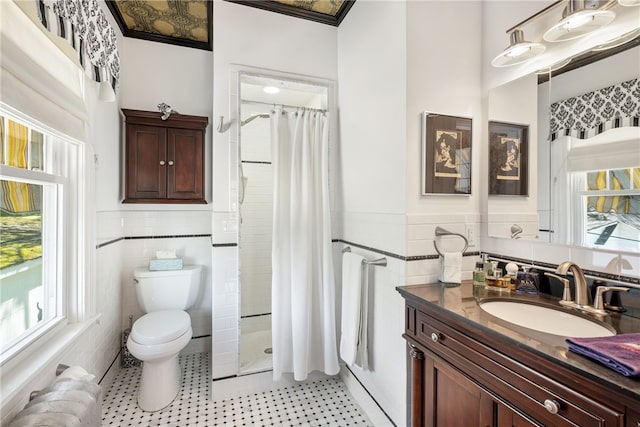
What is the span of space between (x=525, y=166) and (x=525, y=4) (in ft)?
2.55

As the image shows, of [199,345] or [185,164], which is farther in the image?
[199,345]

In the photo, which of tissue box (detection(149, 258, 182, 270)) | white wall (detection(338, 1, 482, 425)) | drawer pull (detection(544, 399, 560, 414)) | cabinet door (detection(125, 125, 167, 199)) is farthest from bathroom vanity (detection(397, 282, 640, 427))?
cabinet door (detection(125, 125, 167, 199))

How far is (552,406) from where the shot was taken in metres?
0.82

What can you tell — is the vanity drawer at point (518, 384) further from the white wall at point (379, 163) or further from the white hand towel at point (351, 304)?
the white hand towel at point (351, 304)

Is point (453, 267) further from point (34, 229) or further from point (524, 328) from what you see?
point (34, 229)

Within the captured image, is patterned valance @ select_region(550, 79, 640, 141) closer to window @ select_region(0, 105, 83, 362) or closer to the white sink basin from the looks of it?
the white sink basin

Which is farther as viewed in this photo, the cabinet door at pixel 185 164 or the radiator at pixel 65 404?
the cabinet door at pixel 185 164

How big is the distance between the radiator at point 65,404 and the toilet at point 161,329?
0.58 meters

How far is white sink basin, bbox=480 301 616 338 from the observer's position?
1.07 m

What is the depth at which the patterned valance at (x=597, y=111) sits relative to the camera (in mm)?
1105

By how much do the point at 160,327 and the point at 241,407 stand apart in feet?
2.49

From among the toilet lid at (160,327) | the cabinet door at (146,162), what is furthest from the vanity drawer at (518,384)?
the cabinet door at (146,162)

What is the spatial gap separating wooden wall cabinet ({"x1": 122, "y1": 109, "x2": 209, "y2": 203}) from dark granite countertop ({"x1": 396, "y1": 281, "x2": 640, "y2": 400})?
1.91 metres

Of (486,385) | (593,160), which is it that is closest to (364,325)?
(486,385)
